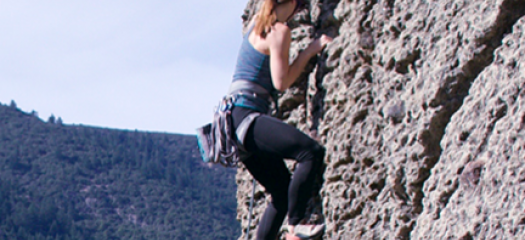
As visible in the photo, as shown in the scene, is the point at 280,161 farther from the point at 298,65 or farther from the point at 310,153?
the point at 298,65

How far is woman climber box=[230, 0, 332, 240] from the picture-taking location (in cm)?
320

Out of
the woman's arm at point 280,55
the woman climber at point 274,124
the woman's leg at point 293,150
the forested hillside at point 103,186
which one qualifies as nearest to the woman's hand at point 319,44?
the woman climber at point 274,124

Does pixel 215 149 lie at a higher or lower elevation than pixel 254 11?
lower

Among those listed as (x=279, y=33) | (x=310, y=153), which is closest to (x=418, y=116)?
(x=310, y=153)

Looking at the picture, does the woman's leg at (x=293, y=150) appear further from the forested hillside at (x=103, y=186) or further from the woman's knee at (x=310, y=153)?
the forested hillside at (x=103, y=186)

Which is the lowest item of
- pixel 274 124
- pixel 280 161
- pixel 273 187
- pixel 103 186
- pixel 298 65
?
pixel 103 186

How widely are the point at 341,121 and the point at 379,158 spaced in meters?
0.30

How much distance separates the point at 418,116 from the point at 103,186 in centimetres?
5569

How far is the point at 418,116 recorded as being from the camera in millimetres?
3049

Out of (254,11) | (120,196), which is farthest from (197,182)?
(254,11)

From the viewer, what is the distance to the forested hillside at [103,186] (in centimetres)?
5162

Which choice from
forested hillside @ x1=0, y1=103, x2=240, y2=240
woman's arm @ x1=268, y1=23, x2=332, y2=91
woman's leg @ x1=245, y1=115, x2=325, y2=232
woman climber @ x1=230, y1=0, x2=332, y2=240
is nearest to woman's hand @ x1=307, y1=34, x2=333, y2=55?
woman climber @ x1=230, y1=0, x2=332, y2=240

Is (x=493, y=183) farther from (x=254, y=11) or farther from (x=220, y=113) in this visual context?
(x=254, y=11)

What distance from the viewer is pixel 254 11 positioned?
433 cm
